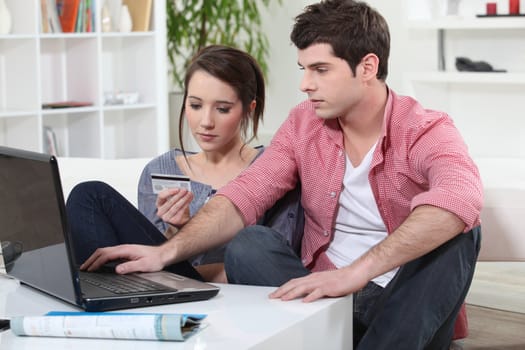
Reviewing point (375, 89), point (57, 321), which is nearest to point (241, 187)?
point (375, 89)

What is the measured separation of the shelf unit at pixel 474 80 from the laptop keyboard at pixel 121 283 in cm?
351

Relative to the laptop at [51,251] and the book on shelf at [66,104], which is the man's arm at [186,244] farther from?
the book on shelf at [66,104]

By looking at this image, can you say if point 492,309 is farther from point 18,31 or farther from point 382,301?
point 18,31

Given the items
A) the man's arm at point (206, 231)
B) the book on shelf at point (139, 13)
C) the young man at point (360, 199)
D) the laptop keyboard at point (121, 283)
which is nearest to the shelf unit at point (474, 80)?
the book on shelf at point (139, 13)

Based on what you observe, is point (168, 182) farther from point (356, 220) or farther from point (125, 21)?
point (125, 21)

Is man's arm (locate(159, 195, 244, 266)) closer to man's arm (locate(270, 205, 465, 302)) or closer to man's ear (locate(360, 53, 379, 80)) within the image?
man's arm (locate(270, 205, 465, 302))

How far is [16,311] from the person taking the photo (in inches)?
72.8

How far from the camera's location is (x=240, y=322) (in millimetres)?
1716

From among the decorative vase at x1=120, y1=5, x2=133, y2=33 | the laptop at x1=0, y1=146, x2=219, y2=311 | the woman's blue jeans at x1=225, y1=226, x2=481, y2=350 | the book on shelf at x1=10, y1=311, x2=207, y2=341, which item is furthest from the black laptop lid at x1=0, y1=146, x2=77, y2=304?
the decorative vase at x1=120, y1=5, x2=133, y2=33

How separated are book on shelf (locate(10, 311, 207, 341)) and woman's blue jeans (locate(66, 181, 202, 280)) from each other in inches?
23.9

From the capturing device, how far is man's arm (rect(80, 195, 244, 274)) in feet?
6.81

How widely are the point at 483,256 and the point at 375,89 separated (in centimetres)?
67

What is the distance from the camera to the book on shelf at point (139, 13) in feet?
17.4

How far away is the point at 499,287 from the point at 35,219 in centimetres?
236
